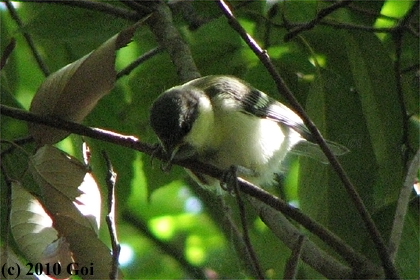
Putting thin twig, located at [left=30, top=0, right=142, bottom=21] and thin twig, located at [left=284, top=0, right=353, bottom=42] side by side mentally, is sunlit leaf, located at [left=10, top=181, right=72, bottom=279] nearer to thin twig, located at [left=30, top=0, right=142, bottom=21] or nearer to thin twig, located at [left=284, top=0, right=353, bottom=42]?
thin twig, located at [left=30, top=0, right=142, bottom=21]

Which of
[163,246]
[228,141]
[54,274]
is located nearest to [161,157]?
[228,141]

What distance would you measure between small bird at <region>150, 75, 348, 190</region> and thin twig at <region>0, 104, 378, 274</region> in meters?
0.42

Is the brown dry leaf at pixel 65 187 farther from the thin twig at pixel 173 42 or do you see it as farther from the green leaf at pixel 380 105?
the green leaf at pixel 380 105

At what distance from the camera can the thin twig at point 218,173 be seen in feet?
6.79

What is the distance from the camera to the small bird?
285cm

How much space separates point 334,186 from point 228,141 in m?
0.45

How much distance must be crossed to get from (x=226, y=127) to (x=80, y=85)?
0.81 meters

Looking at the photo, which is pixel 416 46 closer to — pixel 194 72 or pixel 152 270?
pixel 194 72

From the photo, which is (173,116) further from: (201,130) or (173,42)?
(173,42)

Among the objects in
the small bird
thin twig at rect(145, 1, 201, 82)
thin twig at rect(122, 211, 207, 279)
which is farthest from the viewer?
thin twig at rect(122, 211, 207, 279)

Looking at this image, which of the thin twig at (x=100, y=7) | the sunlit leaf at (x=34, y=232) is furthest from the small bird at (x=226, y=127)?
the sunlit leaf at (x=34, y=232)

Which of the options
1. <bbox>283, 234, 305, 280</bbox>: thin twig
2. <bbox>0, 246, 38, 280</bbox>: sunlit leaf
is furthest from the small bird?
<bbox>283, 234, 305, 280</bbox>: thin twig

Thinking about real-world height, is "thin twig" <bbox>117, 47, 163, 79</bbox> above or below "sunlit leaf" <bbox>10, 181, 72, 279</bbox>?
above

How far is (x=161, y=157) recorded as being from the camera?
264 cm
